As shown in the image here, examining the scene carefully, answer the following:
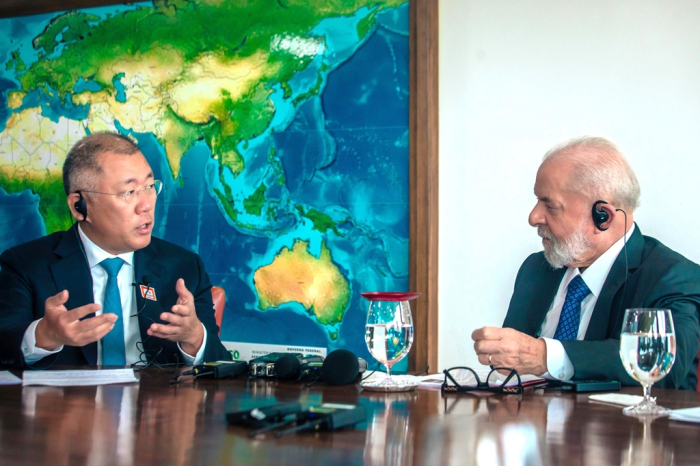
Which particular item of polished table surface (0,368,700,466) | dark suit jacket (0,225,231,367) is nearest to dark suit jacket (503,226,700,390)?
polished table surface (0,368,700,466)

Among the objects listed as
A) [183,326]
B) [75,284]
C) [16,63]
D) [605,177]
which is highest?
[16,63]

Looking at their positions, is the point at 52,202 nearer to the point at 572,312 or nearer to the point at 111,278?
the point at 111,278

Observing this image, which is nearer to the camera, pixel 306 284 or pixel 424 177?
pixel 424 177

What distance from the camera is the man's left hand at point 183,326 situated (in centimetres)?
201

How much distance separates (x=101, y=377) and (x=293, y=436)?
880 mm

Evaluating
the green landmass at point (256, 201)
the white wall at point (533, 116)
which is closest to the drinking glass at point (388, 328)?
the white wall at point (533, 116)

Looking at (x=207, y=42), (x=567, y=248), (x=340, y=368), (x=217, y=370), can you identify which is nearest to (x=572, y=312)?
(x=567, y=248)

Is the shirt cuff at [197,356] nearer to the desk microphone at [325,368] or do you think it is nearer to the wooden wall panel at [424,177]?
the desk microphone at [325,368]

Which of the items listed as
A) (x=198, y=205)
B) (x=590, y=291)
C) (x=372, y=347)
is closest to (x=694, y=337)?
(x=590, y=291)

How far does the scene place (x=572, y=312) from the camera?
2.21 metres

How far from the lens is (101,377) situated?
5.61 feet

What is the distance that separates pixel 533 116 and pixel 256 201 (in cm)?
136

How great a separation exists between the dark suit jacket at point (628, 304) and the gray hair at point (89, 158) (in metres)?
1.64

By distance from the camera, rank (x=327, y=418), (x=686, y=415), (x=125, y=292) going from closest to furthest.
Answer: (x=327, y=418), (x=686, y=415), (x=125, y=292)
